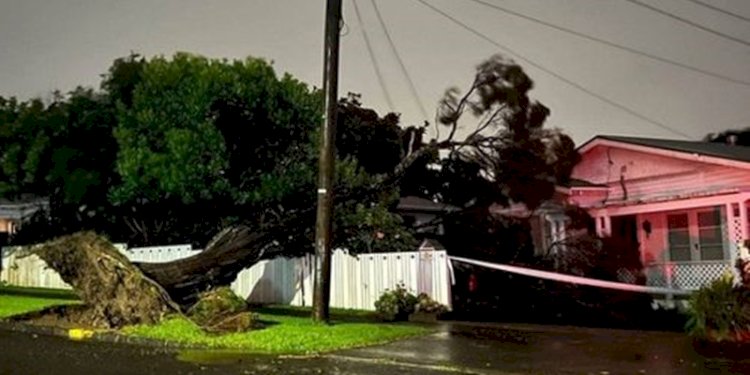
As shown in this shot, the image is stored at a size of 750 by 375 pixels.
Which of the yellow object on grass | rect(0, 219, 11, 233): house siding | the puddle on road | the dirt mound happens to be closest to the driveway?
the puddle on road

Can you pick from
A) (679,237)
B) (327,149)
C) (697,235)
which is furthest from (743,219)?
(327,149)

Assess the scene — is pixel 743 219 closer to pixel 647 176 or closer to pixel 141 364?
pixel 647 176

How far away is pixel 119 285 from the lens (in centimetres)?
1563

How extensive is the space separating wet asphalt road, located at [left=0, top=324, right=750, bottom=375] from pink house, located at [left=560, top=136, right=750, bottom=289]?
29.2 feet

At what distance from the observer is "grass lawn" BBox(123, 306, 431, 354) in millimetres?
12594

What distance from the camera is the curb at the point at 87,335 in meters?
13.7

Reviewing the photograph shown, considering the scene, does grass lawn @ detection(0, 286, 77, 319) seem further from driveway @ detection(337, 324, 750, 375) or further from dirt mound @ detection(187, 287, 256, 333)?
driveway @ detection(337, 324, 750, 375)

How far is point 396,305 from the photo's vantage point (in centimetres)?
1627

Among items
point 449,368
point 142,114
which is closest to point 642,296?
point 449,368

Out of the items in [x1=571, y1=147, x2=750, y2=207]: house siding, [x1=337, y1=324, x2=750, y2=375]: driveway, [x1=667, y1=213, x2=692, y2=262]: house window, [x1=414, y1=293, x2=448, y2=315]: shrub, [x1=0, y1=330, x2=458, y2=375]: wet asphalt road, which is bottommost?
[x1=0, y1=330, x2=458, y2=375]: wet asphalt road

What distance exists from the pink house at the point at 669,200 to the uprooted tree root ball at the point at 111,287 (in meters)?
13.4

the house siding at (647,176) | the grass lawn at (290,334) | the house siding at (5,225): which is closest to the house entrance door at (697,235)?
the house siding at (647,176)

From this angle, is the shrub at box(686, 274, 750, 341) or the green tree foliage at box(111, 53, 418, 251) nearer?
the shrub at box(686, 274, 750, 341)

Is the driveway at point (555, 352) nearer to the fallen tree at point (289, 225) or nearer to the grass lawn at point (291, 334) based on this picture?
the grass lawn at point (291, 334)
